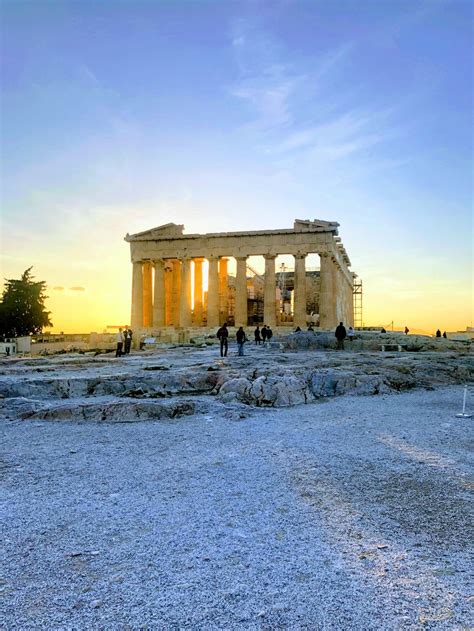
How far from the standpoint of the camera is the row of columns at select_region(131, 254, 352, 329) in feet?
141

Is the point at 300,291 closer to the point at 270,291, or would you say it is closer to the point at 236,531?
the point at 270,291

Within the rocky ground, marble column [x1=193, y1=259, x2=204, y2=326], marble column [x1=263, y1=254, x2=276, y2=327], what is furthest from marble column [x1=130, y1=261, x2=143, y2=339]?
the rocky ground

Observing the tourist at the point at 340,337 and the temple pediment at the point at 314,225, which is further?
the temple pediment at the point at 314,225

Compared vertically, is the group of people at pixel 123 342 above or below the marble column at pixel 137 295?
below

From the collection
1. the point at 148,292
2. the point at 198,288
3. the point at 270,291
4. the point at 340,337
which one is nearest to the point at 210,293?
the point at 198,288

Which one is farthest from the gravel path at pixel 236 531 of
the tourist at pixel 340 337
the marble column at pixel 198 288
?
the marble column at pixel 198 288

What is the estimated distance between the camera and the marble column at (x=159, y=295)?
4672 centimetres

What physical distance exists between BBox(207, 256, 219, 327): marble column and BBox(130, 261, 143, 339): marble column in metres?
7.39

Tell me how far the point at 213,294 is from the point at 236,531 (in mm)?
40799

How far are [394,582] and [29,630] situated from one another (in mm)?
2382

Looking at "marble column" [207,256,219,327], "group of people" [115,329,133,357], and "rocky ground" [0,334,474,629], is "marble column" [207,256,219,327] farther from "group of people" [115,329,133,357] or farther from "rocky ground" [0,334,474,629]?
"rocky ground" [0,334,474,629]

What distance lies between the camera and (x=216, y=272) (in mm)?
45031

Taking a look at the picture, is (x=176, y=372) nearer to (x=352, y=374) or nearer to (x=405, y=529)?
(x=352, y=374)

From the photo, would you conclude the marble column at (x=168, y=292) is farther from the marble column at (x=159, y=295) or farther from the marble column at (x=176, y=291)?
the marble column at (x=159, y=295)
